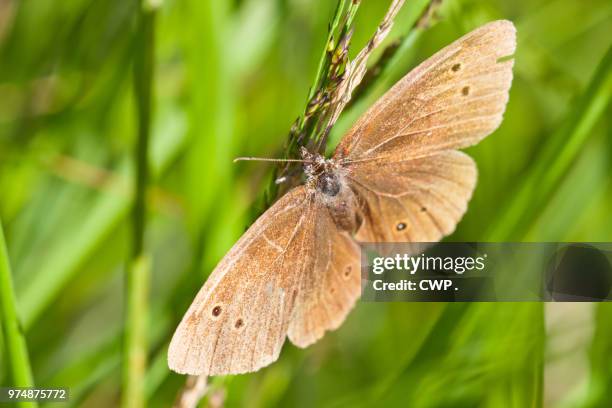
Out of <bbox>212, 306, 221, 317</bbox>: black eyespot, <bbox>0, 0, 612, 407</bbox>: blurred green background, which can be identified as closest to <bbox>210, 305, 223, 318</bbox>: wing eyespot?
<bbox>212, 306, 221, 317</bbox>: black eyespot

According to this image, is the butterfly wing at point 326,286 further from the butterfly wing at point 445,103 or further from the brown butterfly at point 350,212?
the butterfly wing at point 445,103

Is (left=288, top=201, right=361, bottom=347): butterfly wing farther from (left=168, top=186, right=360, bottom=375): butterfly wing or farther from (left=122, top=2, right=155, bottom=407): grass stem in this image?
(left=122, top=2, right=155, bottom=407): grass stem

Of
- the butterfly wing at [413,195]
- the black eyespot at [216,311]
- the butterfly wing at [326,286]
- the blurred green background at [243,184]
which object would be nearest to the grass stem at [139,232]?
the blurred green background at [243,184]

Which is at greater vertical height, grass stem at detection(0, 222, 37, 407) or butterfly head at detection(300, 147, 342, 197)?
butterfly head at detection(300, 147, 342, 197)

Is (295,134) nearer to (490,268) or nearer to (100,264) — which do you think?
(490,268)

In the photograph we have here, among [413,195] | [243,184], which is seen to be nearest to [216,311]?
[413,195]

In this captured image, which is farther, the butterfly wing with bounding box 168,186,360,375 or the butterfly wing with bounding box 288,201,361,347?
the butterfly wing with bounding box 288,201,361,347
